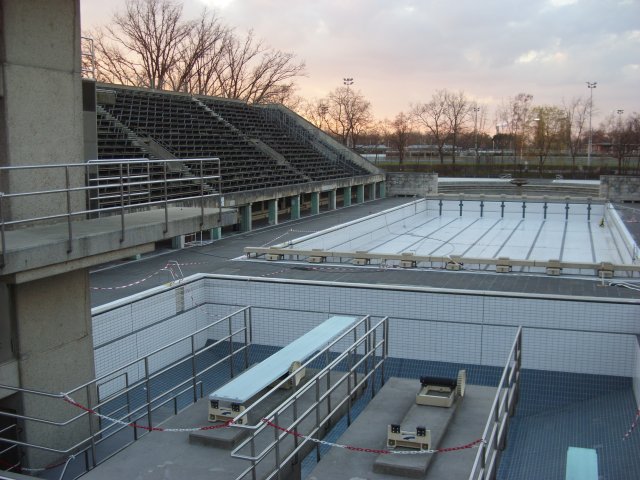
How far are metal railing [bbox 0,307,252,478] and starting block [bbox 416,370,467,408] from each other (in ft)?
6.93

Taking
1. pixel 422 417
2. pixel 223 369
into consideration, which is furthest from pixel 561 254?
pixel 422 417

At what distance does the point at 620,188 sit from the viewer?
28234 mm

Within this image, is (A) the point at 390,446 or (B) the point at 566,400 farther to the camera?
(B) the point at 566,400

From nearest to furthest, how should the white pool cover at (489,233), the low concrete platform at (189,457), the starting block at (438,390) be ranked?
the low concrete platform at (189,457)
the starting block at (438,390)
the white pool cover at (489,233)

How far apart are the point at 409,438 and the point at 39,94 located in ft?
13.2

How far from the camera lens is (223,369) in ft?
31.5

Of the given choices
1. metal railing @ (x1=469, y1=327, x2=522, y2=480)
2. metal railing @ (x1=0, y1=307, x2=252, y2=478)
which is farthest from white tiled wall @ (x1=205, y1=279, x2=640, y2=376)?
metal railing @ (x1=469, y1=327, x2=522, y2=480)

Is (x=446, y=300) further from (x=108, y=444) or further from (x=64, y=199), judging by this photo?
(x=64, y=199)

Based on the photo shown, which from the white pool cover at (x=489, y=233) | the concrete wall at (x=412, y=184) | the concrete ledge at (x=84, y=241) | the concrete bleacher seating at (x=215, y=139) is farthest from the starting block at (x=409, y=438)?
the concrete wall at (x=412, y=184)

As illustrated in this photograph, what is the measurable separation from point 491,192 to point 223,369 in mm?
27395

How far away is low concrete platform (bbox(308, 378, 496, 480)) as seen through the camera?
471 cm

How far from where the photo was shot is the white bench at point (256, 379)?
5297mm

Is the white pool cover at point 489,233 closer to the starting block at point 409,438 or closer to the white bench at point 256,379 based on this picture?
the white bench at point 256,379

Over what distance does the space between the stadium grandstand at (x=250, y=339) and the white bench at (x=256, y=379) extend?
1.0 inches
